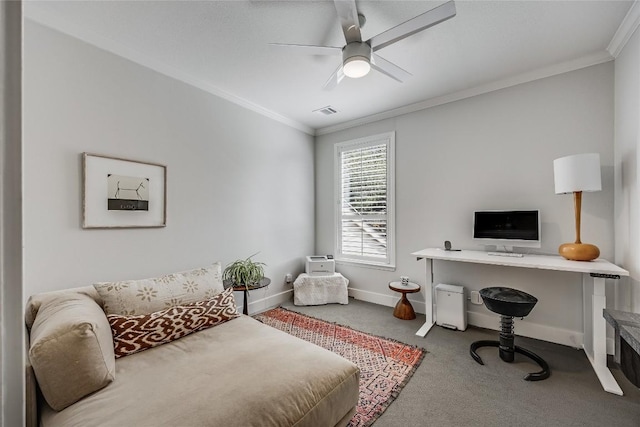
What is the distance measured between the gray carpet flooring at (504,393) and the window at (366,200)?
149cm

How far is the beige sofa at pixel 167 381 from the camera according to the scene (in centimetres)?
118

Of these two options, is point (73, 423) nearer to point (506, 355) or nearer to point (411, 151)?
point (506, 355)

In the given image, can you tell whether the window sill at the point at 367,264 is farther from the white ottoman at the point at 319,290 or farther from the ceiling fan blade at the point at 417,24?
the ceiling fan blade at the point at 417,24

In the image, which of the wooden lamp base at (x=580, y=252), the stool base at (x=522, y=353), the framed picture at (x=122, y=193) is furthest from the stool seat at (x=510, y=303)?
the framed picture at (x=122, y=193)

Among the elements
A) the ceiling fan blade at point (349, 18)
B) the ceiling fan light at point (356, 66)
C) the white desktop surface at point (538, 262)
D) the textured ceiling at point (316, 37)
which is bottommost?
the white desktop surface at point (538, 262)

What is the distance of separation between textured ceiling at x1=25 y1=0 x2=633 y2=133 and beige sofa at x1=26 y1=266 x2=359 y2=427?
1965mm

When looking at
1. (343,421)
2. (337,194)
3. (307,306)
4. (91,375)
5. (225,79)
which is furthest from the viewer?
(337,194)

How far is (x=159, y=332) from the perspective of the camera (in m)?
1.77

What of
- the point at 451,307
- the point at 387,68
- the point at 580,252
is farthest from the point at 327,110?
the point at 580,252

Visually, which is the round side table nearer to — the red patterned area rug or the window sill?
the window sill

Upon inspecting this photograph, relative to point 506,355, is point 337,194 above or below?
above

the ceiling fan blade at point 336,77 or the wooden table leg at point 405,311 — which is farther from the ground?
the ceiling fan blade at point 336,77

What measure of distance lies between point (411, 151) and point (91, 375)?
Answer: 3584 mm

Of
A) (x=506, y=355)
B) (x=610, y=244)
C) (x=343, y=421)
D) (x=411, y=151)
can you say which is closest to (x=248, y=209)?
(x=411, y=151)
